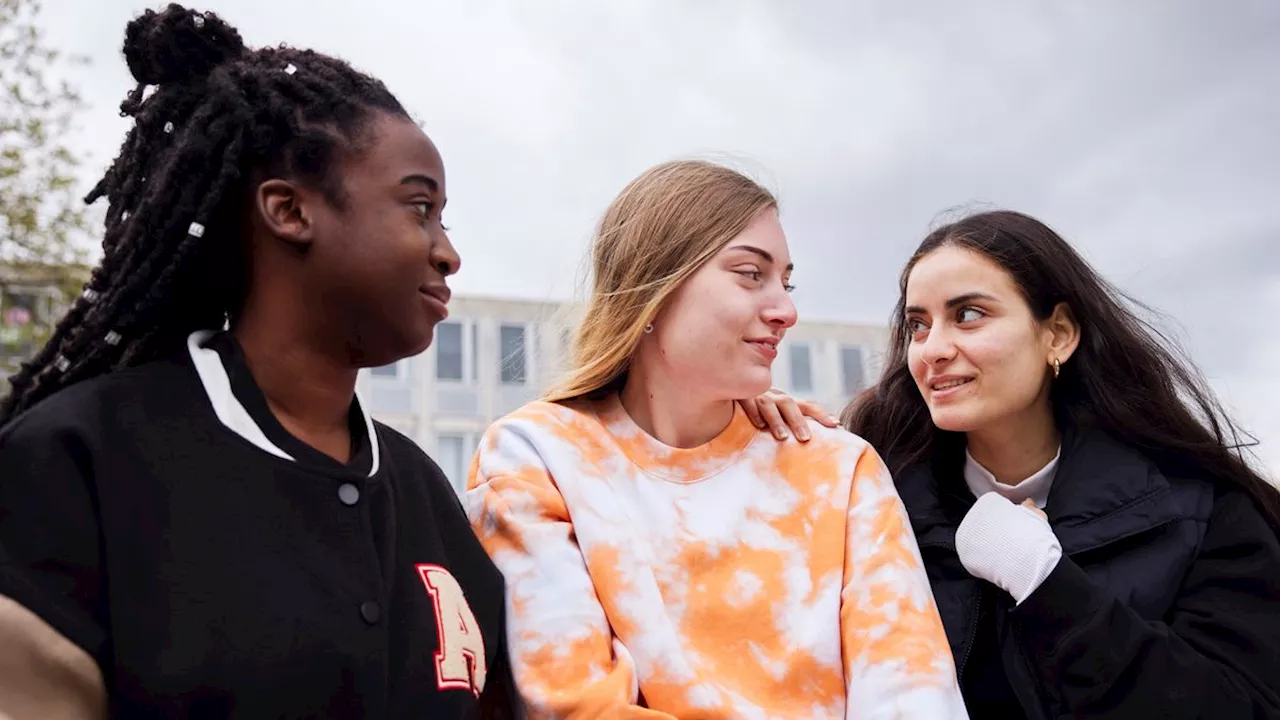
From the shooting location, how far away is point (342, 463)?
179 cm

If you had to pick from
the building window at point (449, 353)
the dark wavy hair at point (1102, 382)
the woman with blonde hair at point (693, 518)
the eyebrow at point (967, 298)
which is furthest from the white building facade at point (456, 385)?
the woman with blonde hair at point (693, 518)

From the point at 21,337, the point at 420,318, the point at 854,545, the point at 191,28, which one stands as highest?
the point at 191,28

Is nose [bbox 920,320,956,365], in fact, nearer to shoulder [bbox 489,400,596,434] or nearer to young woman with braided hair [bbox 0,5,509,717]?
shoulder [bbox 489,400,596,434]

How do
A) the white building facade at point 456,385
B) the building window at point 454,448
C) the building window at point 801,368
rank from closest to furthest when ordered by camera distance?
the white building facade at point 456,385, the building window at point 454,448, the building window at point 801,368

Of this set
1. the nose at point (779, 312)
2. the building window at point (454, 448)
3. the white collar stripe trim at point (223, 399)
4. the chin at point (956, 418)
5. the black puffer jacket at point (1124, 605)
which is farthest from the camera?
the building window at point (454, 448)

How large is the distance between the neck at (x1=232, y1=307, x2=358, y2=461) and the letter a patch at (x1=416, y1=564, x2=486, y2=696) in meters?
0.25

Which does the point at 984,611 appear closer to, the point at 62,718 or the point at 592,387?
the point at 592,387

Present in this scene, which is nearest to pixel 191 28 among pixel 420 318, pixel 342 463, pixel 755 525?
pixel 420 318

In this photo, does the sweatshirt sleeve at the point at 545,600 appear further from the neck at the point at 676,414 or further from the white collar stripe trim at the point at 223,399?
the white collar stripe trim at the point at 223,399

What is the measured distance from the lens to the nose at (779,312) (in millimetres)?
2520

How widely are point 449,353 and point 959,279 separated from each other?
19.4 metres

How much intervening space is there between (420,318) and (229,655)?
0.58 metres

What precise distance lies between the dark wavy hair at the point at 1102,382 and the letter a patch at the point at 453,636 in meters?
1.43

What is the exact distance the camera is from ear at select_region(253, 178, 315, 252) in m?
1.76
